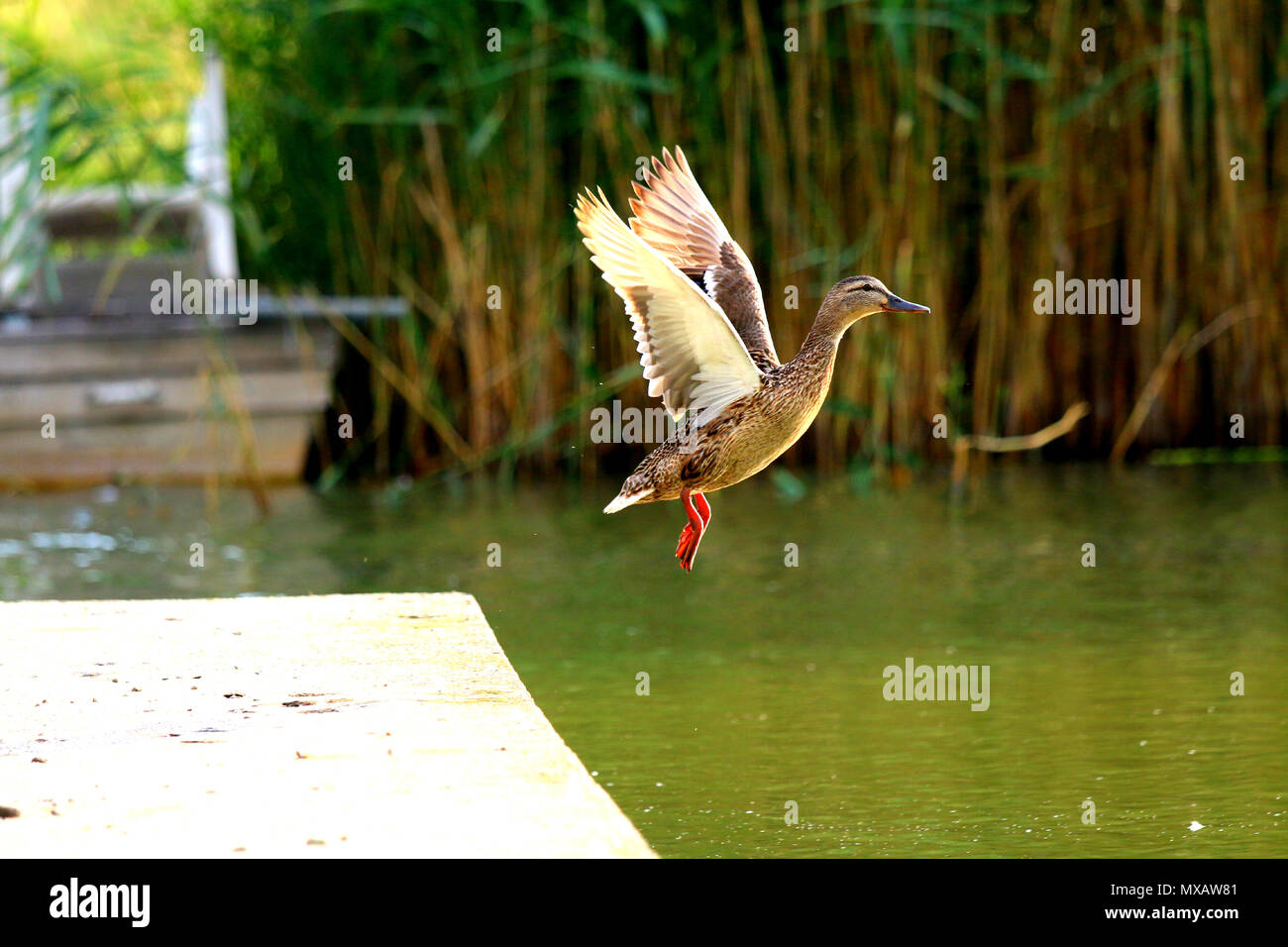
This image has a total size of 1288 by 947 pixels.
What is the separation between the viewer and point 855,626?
5.55 metres

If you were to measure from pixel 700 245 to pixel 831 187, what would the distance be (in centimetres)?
462

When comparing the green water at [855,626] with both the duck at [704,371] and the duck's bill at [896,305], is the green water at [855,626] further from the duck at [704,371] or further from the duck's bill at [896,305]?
the duck's bill at [896,305]

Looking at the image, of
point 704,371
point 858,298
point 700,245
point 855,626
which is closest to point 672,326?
point 704,371

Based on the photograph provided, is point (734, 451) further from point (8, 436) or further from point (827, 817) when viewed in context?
point (8, 436)

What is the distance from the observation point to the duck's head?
12.1 feet

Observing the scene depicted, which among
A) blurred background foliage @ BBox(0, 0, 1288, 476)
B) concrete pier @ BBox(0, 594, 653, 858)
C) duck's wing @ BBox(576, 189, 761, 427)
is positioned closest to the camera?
concrete pier @ BBox(0, 594, 653, 858)

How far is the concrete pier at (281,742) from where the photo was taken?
2.51m

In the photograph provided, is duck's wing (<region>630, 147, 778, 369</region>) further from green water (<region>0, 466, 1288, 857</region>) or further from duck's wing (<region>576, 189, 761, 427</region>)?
green water (<region>0, 466, 1288, 857</region>)

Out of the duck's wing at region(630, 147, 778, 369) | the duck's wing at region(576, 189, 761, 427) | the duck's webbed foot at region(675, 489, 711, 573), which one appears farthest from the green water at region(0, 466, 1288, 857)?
the duck's wing at region(630, 147, 778, 369)

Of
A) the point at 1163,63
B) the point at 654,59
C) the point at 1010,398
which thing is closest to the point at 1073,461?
the point at 1010,398

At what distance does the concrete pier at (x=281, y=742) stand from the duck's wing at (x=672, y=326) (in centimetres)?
67

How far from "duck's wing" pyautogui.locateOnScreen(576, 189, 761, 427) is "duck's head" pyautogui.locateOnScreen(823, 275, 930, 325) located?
0.70 ft

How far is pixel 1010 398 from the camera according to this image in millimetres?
8844

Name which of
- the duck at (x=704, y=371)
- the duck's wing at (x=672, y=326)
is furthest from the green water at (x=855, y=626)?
the duck's wing at (x=672, y=326)
